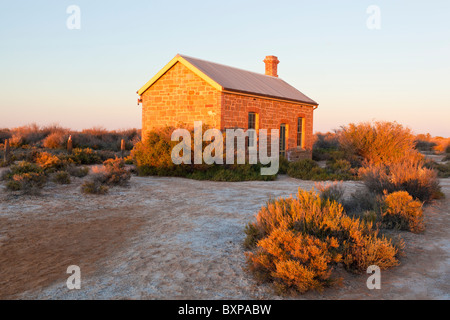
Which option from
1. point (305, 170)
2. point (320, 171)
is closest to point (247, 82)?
point (305, 170)

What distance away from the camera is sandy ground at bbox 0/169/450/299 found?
376 cm

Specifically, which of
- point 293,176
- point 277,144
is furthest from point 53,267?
point 277,144

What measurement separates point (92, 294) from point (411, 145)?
15001 mm

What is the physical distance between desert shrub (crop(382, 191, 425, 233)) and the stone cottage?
884 cm

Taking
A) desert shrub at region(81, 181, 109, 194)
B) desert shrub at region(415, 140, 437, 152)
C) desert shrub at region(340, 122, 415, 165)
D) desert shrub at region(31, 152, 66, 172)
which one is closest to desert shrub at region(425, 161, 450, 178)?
desert shrub at region(340, 122, 415, 165)

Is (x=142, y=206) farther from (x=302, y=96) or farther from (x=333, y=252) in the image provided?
(x=302, y=96)

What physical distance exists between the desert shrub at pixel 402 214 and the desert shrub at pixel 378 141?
333 inches

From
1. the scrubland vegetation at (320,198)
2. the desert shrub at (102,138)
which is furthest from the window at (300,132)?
the desert shrub at (102,138)

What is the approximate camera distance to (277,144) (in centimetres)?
1698

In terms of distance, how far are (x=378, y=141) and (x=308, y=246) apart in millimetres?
12275

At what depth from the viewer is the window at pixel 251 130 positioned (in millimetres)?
15672

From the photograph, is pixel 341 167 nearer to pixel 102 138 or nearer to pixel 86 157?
pixel 86 157

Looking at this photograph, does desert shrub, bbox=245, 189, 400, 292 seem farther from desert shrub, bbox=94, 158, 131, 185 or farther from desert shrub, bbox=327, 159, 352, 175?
desert shrub, bbox=327, 159, 352, 175

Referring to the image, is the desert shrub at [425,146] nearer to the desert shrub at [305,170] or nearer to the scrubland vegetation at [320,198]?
the scrubland vegetation at [320,198]
